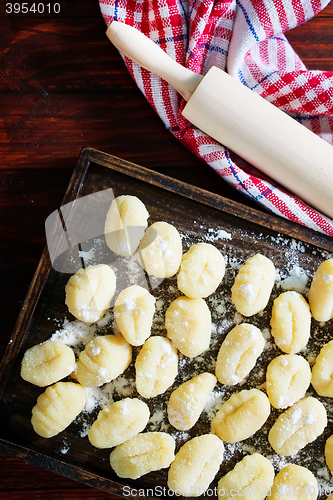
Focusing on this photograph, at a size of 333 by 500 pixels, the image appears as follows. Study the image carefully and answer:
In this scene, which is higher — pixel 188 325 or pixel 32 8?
pixel 32 8

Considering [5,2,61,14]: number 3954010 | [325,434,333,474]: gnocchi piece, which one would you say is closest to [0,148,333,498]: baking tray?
[325,434,333,474]: gnocchi piece

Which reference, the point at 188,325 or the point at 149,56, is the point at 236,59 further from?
the point at 188,325

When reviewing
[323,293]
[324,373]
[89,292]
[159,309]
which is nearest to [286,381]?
[324,373]

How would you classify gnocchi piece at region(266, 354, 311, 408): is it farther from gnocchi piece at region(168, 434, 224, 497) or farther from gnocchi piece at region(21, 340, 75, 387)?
gnocchi piece at region(21, 340, 75, 387)

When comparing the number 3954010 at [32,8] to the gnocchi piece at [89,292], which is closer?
the gnocchi piece at [89,292]

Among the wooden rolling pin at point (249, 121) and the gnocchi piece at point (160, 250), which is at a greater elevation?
the wooden rolling pin at point (249, 121)

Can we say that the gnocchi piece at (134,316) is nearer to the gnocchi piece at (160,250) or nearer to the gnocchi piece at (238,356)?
the gnocchi piece at (160,250)

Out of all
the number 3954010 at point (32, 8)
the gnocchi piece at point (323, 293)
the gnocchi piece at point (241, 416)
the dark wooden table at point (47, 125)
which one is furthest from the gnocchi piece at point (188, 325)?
the number 3954010 at point (32, 8)
